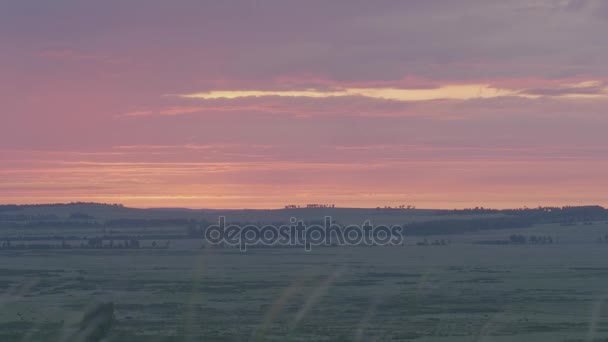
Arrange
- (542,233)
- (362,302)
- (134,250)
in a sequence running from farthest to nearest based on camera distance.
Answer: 1. (542,233)
2. (134,250)
3. (362,302)

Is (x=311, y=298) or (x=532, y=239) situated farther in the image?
(x=532, y=239)

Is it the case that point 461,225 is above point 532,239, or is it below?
above

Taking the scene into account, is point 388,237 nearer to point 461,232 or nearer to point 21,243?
point 461,232

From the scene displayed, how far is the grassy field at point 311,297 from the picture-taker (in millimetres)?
40844

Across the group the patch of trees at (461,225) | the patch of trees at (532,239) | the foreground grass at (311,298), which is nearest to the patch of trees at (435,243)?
the patch of trees at (532,239)

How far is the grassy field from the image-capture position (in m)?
40.8

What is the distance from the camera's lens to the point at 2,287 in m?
62.3

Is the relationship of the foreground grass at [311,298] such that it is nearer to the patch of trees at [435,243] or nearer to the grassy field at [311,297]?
the grassy field at [311,297]

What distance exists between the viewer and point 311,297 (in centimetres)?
5928

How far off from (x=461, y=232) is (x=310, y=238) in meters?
24.7

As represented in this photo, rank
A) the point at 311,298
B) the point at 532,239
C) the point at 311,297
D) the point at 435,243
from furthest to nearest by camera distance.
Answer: the point at 532,239 → the point at 435,243 → the point at 311,297 → the point at 311,298

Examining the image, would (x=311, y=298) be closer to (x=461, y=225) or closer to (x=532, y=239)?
(x=532, y=239)

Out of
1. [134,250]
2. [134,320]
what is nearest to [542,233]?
[134,250]

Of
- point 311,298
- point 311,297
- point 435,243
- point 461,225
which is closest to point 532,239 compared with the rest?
point 435,243
